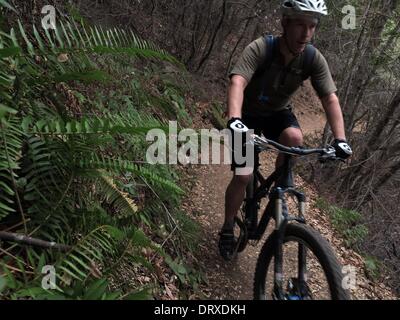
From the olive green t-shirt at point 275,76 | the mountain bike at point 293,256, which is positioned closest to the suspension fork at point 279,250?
the mountain bike at point 293,256

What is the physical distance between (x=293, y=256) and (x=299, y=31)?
1857 millimetres

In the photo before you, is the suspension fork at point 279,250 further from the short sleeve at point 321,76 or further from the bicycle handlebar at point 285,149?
the short sleeve at point 321,76

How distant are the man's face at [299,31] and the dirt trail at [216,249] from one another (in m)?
2.37

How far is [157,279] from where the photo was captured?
3748mm

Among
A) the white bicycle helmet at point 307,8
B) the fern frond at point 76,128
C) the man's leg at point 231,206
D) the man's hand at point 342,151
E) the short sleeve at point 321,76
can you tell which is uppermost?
the white bicycle helmet at point 307,8

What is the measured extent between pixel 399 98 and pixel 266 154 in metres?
3.09

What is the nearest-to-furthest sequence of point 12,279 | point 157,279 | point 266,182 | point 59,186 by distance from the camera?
point 12,279 → point 59,186 → point 157,279 → point 266,182

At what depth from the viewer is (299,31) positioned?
363 centimetres

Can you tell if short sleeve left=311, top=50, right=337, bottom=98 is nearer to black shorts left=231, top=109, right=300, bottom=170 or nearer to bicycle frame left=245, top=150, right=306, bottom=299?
black shorts left=231, top=109, right=300, bottom=170

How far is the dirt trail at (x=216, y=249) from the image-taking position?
174 inches

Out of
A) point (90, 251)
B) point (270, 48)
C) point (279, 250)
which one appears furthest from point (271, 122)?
point (90, 251)

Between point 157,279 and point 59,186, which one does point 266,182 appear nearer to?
point 157,279

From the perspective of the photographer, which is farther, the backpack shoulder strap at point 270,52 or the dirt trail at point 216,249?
the dirt trail at point 216,249

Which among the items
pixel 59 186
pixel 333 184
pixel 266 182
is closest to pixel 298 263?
pixel 266 182
